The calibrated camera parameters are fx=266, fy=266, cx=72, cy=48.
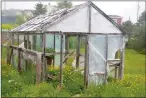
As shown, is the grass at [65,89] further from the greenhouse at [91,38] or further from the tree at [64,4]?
the tree at [64,4]

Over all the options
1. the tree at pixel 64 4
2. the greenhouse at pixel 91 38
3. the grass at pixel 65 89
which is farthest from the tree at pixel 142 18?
the grass at pixel 65 89

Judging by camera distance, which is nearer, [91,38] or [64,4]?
[91,38]

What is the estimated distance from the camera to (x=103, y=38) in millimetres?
8727

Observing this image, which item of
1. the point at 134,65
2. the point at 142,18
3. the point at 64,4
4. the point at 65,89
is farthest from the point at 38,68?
the point at 64,4

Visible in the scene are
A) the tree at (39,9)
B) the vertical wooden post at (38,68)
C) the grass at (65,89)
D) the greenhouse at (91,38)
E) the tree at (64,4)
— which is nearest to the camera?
the grass at (65,89)

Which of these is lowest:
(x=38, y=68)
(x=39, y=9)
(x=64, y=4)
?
(x=38, y=68)

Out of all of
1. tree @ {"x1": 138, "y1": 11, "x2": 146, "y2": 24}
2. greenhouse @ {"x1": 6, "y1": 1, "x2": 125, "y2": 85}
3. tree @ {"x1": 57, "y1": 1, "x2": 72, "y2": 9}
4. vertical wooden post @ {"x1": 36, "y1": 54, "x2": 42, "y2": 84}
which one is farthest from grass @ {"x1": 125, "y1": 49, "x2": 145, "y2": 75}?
tree @ {"x1": 57, "y1": 1, "x2": 72, "y2": 9}

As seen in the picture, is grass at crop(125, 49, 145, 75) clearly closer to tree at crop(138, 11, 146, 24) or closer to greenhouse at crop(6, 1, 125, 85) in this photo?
greenhouse at crop(6, 1, 125, 85)

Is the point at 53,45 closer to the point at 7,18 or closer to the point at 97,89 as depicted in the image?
the point at 97,89

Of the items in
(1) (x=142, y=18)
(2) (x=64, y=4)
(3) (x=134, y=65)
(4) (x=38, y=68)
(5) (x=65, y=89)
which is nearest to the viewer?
(5) (x=65, y=89)

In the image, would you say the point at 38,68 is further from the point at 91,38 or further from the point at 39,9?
the point at 39,9

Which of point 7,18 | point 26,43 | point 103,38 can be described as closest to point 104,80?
point 103,38

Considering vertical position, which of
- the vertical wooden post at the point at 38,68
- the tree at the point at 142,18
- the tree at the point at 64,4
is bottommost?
the vertical wooden post at the point at 38,68

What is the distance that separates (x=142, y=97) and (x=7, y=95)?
3574mm
